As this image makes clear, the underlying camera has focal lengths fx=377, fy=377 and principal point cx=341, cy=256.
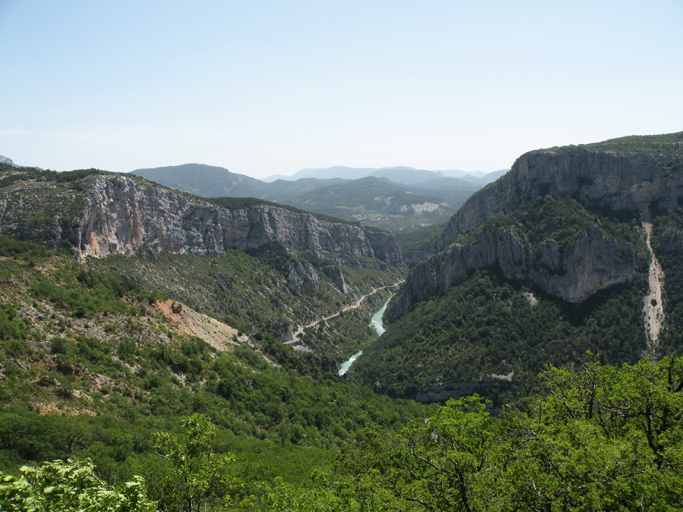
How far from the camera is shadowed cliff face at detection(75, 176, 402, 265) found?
2992 inches

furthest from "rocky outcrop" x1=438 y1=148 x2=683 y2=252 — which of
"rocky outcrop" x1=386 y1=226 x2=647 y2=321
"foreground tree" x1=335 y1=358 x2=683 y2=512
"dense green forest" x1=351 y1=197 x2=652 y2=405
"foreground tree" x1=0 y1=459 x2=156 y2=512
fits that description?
"foreground tree" x1=0 y1=459 x2=156 y2=512

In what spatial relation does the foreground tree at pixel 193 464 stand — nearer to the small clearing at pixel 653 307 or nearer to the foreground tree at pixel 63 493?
the foreground tree at pixel 63 493

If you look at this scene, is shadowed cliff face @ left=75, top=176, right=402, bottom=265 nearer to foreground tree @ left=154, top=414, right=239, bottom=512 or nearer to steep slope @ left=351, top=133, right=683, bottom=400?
steep slope @ left=351, top=133, right=683, bottom=400

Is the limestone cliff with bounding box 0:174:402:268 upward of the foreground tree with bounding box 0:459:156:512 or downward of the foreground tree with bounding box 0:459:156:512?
upward

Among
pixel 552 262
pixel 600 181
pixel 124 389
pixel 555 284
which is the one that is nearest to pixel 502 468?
pixel 124 389

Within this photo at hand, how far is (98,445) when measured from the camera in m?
25.9

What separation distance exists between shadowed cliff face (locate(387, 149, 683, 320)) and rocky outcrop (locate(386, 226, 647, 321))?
6.5 inches

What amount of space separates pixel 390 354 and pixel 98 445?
66656mm

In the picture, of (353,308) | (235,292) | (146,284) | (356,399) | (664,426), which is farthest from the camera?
(353,308)

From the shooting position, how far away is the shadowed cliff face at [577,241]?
252 feet

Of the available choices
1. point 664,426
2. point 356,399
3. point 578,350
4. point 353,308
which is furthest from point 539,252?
point 664,426

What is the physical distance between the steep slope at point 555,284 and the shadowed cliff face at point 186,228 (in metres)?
57.0

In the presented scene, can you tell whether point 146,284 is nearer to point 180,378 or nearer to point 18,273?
point 18,273

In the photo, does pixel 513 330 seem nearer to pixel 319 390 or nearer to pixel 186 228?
pixel 319 390
